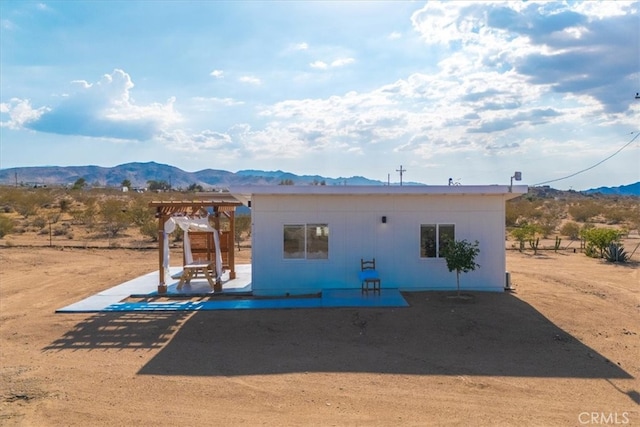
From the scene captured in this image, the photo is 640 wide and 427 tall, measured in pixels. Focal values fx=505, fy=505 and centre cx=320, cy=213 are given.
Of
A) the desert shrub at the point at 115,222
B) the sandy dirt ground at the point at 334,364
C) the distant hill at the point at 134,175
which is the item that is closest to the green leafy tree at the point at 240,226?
the desert shrub at the point at 115,222

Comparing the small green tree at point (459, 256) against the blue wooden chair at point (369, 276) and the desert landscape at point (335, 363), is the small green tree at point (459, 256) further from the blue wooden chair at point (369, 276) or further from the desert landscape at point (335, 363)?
the blue wooden chair at point (369, 276)

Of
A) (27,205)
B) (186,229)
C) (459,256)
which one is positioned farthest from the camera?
(27,205)

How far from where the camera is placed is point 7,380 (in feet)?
22.1

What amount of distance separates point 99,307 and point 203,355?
426 cm

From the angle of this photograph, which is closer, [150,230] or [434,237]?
[434,237]

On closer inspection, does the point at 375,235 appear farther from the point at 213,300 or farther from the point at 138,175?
the point at 138,175

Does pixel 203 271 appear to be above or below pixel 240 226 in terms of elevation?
below

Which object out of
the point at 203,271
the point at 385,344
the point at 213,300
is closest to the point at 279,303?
the point at 213,300

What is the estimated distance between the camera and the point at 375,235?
12.6 meters

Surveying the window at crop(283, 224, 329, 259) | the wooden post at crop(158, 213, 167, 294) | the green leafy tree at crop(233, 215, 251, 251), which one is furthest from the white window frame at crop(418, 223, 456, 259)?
the green leafy tree at crop(233, 215, 251, 251)

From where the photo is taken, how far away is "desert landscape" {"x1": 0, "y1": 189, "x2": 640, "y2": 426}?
579 centimetres

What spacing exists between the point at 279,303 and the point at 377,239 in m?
3.00

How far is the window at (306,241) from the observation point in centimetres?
1243

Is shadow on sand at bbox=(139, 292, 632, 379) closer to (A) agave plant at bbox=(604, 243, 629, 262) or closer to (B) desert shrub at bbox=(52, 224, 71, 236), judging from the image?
(A) agave plant at bbox=(604, 243, 629, 262)
